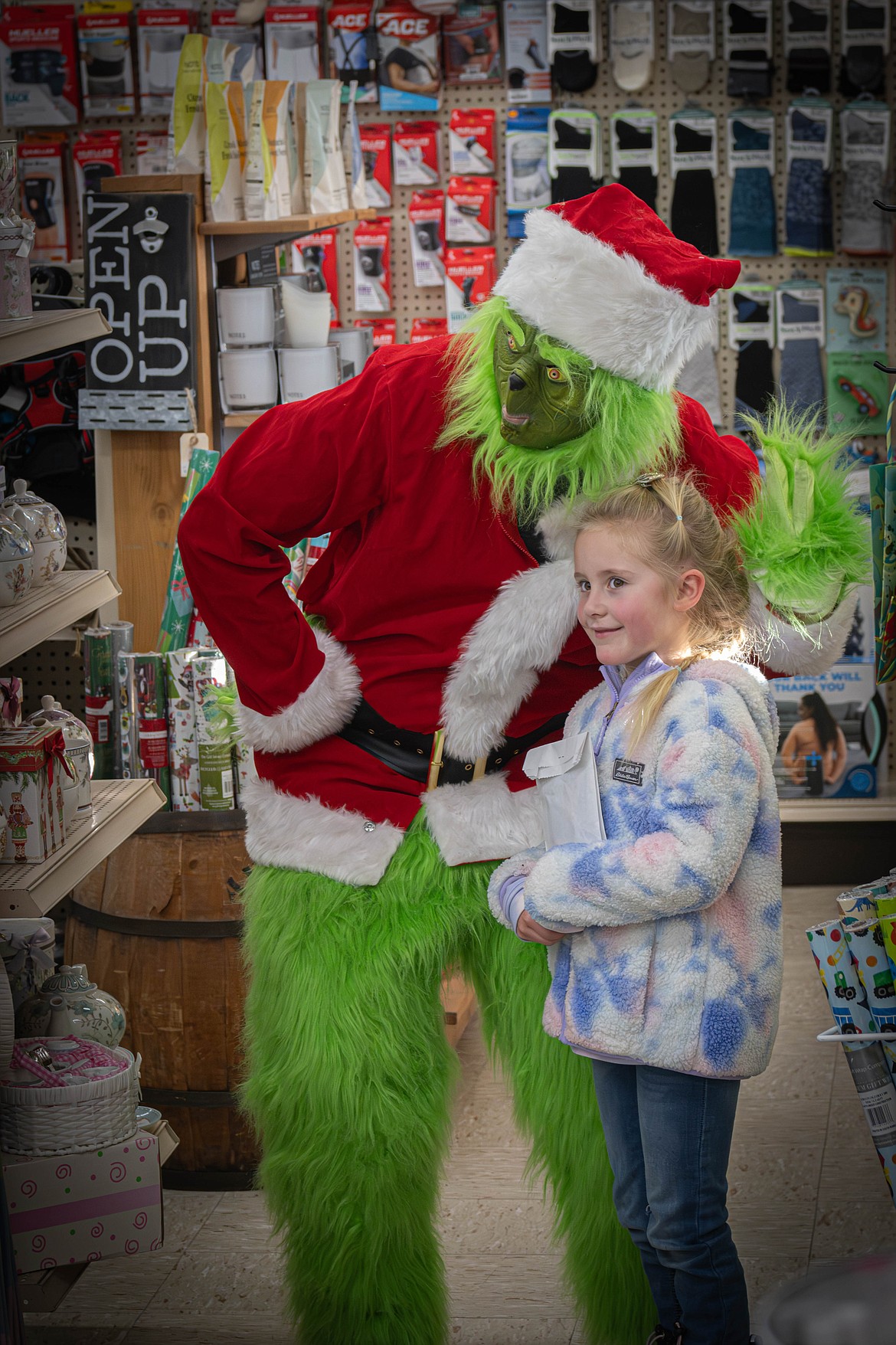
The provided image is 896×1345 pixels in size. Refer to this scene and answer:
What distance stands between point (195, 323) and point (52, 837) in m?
1.33

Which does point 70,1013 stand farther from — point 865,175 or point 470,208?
point 865,175

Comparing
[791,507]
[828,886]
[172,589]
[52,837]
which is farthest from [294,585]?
[828,886]

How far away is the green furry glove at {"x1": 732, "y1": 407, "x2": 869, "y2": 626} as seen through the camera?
1.78 meters

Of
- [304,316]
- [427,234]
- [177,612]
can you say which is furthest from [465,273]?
[177,612]

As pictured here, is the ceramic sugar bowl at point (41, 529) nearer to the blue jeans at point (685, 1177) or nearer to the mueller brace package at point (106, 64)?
the blue jeans at point (685, 1177)

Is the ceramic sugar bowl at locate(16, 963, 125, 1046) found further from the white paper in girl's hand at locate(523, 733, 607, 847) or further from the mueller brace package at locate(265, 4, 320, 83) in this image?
the mueller brace package at locate(265, 4, 320, 83)

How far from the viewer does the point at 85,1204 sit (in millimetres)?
1995

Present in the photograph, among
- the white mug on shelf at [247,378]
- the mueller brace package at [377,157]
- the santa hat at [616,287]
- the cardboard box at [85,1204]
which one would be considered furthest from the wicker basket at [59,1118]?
the mueller brace package at [377,157]

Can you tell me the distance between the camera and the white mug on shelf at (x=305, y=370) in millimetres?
3232

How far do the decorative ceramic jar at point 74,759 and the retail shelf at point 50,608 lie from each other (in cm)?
13

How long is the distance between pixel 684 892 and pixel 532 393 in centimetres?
61

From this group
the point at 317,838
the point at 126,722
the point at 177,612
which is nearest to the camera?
the point at 317,838

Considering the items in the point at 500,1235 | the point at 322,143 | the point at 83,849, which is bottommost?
the point at 500,1235

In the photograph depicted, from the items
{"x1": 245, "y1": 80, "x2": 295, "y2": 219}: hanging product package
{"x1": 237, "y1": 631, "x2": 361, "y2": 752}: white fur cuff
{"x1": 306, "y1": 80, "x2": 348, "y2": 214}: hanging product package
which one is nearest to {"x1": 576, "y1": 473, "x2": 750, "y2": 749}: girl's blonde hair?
{"x1": 237, "y1": 631, "x2": 361, "y2": 752}: white fur cuff
